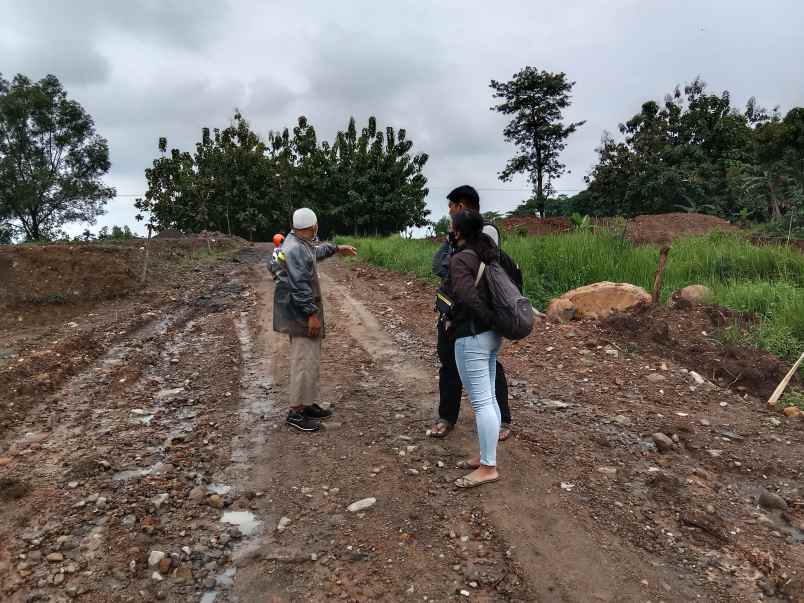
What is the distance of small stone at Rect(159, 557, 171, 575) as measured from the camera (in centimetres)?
263

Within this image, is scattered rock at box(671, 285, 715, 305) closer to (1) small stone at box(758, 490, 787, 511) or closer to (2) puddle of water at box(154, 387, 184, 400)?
(1) small stone at box(758, 490, 787, 511)

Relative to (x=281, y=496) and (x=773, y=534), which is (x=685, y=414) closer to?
(x=773, y=534)

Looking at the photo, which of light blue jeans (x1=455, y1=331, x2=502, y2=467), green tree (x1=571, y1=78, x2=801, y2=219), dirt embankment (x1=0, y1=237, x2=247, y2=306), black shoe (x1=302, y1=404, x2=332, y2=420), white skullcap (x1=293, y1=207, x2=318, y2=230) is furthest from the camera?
green tree (x1=571, y1=78, x2=801, y2=219)

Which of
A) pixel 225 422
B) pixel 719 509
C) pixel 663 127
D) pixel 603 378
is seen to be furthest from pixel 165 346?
pixel 663 127

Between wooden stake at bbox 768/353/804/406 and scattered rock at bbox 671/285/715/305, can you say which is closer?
wooden stake at bbox 768/353/804/406

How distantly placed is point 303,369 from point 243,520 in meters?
1.34

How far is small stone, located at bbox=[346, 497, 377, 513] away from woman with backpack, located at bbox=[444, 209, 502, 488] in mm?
533

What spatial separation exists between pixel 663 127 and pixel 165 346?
3113 cm

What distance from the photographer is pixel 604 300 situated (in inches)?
288

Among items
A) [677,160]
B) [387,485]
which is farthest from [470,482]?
[677,160]

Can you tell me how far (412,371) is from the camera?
18.6 feet

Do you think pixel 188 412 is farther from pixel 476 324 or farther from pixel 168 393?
pixel 476 324

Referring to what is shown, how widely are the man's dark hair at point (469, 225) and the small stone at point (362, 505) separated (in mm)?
1628

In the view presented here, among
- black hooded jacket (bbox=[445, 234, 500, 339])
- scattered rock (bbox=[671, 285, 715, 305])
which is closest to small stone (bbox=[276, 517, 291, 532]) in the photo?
black hooded jacket (bbox=[445, 234, 500, 339])
